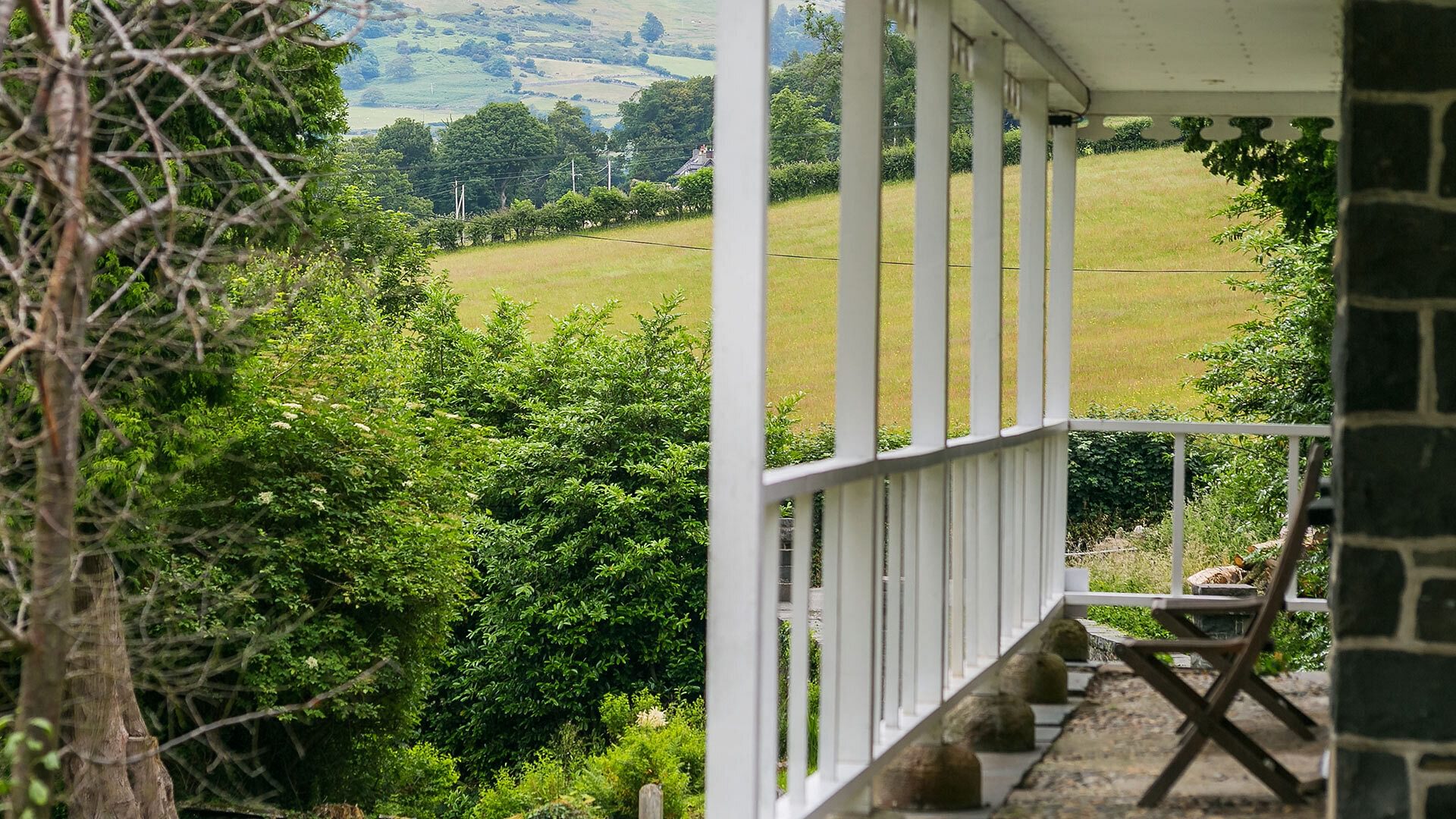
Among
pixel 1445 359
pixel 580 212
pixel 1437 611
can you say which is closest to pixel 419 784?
pixel 1437 611

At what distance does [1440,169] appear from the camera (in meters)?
2.51

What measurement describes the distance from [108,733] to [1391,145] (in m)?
12.8

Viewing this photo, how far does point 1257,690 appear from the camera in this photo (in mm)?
3914

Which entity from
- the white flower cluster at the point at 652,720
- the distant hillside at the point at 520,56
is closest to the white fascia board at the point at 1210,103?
the white flower cluster at the point at 652,720

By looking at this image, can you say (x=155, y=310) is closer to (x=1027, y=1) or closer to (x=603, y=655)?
(x=1027, y=1)

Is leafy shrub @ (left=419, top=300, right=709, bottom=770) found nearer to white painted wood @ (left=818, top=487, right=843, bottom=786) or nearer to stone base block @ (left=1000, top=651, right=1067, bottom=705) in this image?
stone base block @ (left=1000, top=651, right=1067, bottom=705)

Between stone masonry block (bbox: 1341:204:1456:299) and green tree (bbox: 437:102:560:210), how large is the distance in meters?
38.1

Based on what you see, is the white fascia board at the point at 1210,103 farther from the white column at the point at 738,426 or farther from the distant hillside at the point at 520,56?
the distant hillside at the point at 520,56

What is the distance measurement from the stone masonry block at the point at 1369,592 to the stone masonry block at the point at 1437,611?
0.12 feet

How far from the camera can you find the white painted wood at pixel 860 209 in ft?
10.8

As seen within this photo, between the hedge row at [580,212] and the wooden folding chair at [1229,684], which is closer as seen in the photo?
the wooden folding chair at [1229,684]

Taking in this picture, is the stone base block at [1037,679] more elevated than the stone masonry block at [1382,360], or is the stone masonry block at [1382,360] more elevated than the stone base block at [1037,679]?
the stone masonry block at [1382,360]

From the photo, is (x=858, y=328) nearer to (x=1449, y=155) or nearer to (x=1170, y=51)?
(x=1449, y=155)

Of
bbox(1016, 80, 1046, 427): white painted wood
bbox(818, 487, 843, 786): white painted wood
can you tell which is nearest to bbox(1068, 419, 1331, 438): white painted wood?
bbox(1016, 80, 1046, 427): white painted wood
